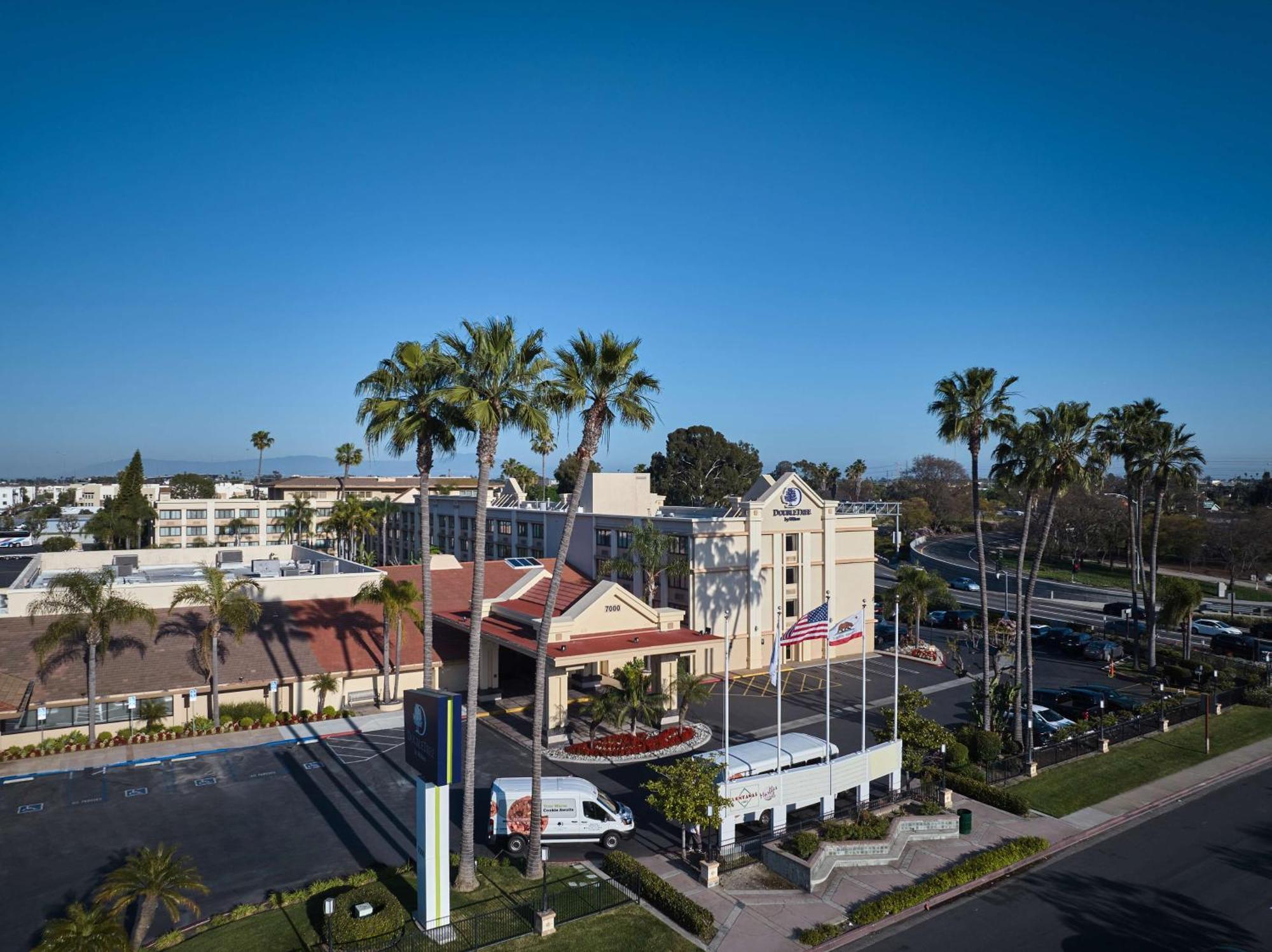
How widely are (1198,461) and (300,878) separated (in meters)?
49.3

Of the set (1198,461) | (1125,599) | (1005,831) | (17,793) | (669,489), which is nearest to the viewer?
(1005,831)

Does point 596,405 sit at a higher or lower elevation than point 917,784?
higher

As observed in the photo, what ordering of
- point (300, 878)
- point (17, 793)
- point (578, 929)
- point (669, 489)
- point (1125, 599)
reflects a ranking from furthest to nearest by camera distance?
point (669, 489) → point (1125, 599) → point (17, 793) → point (300, 878) → point (578, 929)

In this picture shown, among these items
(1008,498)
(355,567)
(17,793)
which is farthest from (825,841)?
(1008,498)

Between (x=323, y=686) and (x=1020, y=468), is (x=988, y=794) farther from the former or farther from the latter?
(x=323, y=686)

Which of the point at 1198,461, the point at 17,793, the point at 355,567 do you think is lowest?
the point at 17,793

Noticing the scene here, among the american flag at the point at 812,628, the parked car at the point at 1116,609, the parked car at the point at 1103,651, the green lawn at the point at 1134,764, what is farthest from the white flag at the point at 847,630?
the parked car at the point at 1116,609

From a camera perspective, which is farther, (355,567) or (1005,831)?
(355,567)

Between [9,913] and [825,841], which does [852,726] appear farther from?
[9,913]

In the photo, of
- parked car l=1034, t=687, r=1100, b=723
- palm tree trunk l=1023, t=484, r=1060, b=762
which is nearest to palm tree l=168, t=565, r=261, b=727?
palm tree trunk l=1023, t=484, r=1060, b=762

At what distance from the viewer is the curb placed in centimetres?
2014

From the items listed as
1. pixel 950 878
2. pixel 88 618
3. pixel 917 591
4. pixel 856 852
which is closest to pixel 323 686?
pixel 88 618

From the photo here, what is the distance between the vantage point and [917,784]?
96.9ft

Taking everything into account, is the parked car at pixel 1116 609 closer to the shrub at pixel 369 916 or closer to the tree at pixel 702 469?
the tree at pixel 702 469
